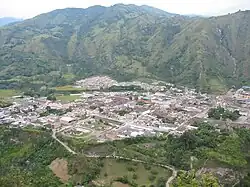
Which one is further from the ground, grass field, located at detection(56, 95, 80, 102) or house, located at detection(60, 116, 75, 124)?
house, located at detection(60, 116, 75, 124)

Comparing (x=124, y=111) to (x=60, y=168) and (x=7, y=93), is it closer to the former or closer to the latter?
(x=60, y=168)

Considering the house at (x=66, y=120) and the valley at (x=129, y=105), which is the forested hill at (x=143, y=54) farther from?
the house at (x=66, y=120)

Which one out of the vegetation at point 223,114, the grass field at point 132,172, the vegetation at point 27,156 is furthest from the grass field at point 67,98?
the grass field at point 132,172

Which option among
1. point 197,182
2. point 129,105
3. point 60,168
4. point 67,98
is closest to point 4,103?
point 67,98

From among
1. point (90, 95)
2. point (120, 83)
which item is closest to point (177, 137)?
point (90, 95)

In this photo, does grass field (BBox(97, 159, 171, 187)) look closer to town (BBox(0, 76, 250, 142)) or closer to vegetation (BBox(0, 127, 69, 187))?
vegetation (BBox(0, 127, 69, 187))

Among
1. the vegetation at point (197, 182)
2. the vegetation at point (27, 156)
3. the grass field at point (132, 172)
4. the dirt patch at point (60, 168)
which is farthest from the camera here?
the dirt patch at point (60, 168)

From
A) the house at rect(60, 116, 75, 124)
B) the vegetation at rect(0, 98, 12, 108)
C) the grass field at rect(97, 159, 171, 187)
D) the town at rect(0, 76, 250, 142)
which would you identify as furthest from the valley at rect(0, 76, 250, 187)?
the vegetation at rect(0, 98, 12, 108)
